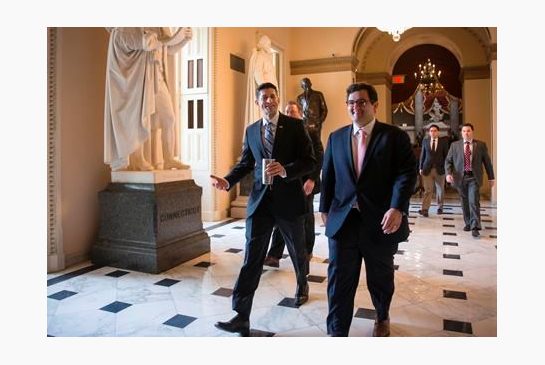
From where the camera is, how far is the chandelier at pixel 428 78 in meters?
14.4

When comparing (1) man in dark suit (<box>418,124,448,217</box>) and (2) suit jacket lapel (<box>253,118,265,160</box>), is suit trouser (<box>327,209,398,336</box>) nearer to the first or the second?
(2) suit jacket lapel (<box>253,118,265,160</box>)

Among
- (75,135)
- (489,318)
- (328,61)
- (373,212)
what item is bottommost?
(489,318)

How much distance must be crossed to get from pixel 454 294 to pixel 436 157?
426 centimetres

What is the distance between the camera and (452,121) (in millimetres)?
14172

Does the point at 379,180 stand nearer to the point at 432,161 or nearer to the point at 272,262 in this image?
the point at 272,262

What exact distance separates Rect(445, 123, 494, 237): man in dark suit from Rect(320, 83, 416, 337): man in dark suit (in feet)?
11.7

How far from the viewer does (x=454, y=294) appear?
10.3 ft

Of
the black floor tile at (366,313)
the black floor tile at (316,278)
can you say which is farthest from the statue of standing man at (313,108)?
the black floor tile at (366,313)

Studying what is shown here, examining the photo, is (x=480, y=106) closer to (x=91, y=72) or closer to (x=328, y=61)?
(x=328, y=61)

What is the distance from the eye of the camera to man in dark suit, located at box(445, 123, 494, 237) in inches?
205

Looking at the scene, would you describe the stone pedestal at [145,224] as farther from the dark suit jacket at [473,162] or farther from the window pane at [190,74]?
the dark suit jacket at [473,162]

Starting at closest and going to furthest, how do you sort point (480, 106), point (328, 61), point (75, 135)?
point (75, 135) → point (328, 61) → point (480, 106)
